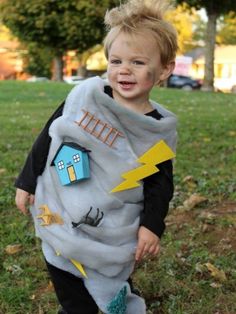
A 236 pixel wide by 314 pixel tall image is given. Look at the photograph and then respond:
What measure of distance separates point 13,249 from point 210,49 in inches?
758

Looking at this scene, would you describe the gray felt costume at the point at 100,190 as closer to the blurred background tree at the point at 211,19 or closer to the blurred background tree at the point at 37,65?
the blurred background tree at the point at 211,19

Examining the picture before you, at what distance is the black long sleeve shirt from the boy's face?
0.09 m

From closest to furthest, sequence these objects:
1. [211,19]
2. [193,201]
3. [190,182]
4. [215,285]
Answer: [215,285] → [193,201] → [190,182] → [211,19]

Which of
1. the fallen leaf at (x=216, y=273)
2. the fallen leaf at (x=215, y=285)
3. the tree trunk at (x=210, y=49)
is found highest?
the fallen leaf at (x=216, y=273)

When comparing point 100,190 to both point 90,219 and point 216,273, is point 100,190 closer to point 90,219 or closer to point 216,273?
point 90,219

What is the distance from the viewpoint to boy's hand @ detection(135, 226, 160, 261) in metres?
2.25

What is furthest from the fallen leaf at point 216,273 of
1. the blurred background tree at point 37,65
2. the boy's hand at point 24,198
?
the blurred background tree at point 37,65

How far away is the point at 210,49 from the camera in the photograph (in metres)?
21.9

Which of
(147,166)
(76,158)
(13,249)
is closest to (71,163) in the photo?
(76,158)

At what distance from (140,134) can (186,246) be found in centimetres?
176

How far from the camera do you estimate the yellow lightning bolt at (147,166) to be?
7.26 feet

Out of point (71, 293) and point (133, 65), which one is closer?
point (133, 65)

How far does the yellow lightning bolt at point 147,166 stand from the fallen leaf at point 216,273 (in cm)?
139

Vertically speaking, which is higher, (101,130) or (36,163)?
(101,130)
